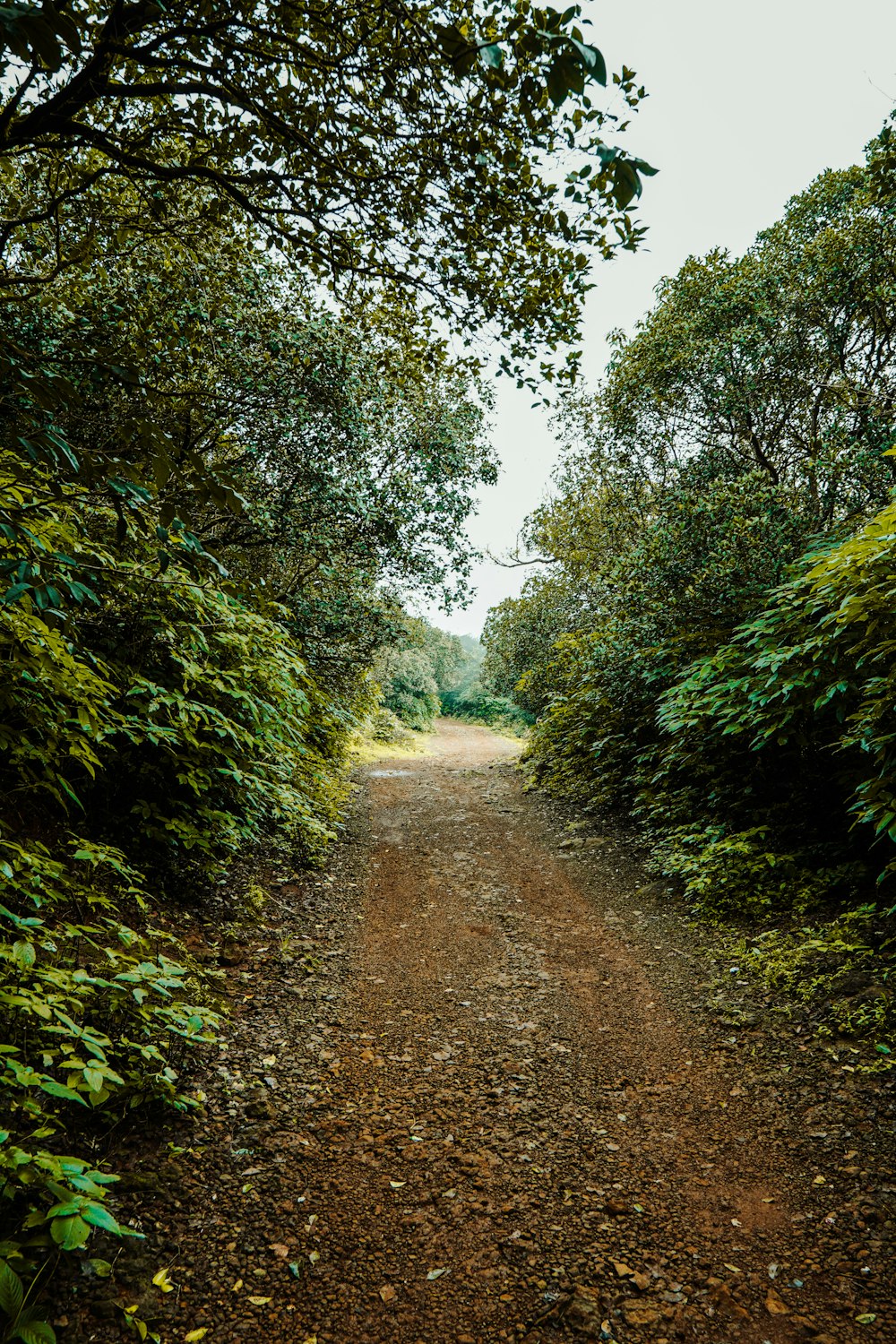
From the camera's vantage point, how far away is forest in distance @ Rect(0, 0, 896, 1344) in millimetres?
2742

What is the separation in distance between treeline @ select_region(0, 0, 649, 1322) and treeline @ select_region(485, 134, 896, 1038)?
3613 millimetres

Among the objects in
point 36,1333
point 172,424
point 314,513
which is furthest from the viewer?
point 314,513

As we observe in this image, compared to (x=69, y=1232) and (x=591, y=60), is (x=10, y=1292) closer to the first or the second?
(x=69, y=1232)

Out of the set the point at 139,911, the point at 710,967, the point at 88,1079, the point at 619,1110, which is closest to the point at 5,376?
the point at 88,1079

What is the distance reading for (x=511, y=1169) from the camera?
3.22 metres

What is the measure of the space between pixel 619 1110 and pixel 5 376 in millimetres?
4694

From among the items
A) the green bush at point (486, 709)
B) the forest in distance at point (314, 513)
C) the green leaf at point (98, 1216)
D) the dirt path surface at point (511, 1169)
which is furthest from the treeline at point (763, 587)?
the green bush at point (486, 709)

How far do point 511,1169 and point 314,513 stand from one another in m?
7.95

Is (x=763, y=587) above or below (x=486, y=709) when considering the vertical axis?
above

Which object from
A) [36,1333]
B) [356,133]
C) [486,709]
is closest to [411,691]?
[486,709]

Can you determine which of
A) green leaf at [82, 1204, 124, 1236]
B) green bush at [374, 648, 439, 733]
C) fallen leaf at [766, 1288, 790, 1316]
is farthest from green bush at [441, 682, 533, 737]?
green leaf at [82, 1204, 124, 1236]

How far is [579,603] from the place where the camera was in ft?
56.1

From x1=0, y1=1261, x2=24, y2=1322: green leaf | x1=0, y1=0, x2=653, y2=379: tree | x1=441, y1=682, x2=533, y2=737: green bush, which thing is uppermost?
x1=0, y1=0, x2=653, y2=379: tree

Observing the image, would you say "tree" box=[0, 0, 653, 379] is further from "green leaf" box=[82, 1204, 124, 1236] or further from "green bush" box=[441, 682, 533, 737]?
"green bush" box=[441, 682, 533, 737]
